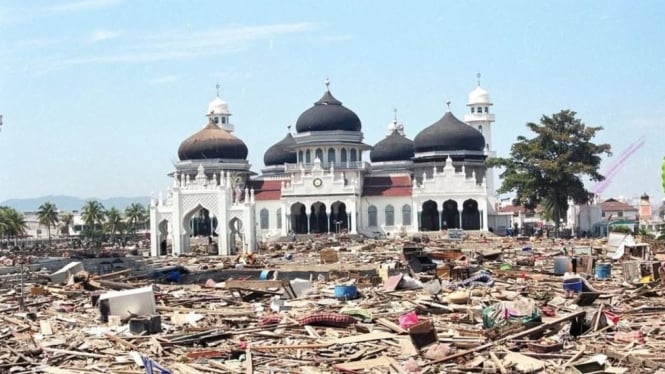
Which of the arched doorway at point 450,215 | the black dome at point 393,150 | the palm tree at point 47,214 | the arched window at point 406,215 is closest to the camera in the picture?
the arched window at point 406,215

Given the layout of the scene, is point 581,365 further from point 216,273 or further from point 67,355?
point 216,273

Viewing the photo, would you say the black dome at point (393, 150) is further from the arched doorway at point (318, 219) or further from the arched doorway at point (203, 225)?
the arched doorway at point (203, 225)

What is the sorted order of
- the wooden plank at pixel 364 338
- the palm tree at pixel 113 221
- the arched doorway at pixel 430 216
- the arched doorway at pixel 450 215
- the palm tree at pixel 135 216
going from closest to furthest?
the wooden plank at pixel 364 338, the arched doorway at pixel 450 215, the arched doorway at pixel 430 216, the palm tree at pixel 113 221, the palm tree at pixel 135 216

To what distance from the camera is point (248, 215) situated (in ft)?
202

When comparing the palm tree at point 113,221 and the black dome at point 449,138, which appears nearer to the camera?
the black dome at point 449,138

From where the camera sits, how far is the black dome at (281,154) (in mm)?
89625

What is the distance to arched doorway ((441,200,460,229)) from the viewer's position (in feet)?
256

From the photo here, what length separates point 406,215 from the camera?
255 feet

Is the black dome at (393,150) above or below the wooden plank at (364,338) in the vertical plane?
above

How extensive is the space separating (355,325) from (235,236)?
48.6 meters

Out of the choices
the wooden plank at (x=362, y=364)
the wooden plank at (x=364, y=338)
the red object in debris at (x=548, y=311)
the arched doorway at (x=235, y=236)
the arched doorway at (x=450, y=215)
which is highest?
the arched doorway at (x=450, y=215)

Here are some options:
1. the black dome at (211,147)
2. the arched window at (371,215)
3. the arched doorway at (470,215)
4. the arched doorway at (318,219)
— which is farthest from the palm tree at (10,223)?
the arched doorway at (470,215)

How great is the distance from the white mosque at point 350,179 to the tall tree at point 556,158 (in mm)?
5520

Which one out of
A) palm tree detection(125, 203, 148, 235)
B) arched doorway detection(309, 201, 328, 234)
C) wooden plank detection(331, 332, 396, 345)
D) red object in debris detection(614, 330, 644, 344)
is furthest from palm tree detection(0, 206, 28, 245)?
red object in debris detection(614, 330, 644, 344)
